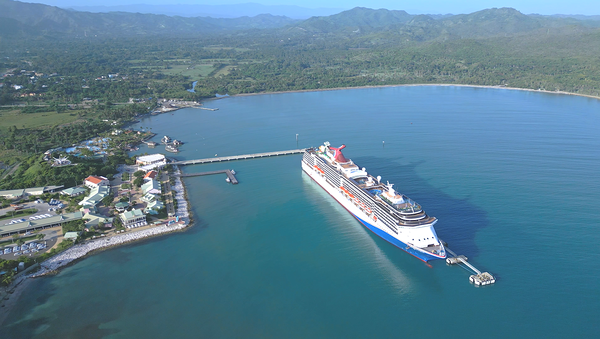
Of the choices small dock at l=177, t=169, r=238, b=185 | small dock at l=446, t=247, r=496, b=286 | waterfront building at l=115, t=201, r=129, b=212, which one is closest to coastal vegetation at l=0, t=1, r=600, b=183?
small dock at l=177, t=169, r=238, b=185

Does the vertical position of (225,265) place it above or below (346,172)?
below

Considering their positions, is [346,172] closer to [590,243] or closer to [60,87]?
[590,243]

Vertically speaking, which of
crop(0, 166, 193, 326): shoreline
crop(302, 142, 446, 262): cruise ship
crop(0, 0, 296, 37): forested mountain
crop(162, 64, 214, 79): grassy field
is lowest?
crop(0, 166, 193, 326): shoreline

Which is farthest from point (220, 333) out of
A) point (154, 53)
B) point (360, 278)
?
point (154, 53)

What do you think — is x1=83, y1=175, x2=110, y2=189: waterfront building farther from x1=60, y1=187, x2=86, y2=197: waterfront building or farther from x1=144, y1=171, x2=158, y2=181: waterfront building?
x1=144, y1=171, x2=158, y2=181: waterfront building

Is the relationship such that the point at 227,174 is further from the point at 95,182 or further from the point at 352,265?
the point at 352,265

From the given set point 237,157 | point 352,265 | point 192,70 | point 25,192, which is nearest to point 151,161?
point 237,157

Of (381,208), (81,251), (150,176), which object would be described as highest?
(381,208)
